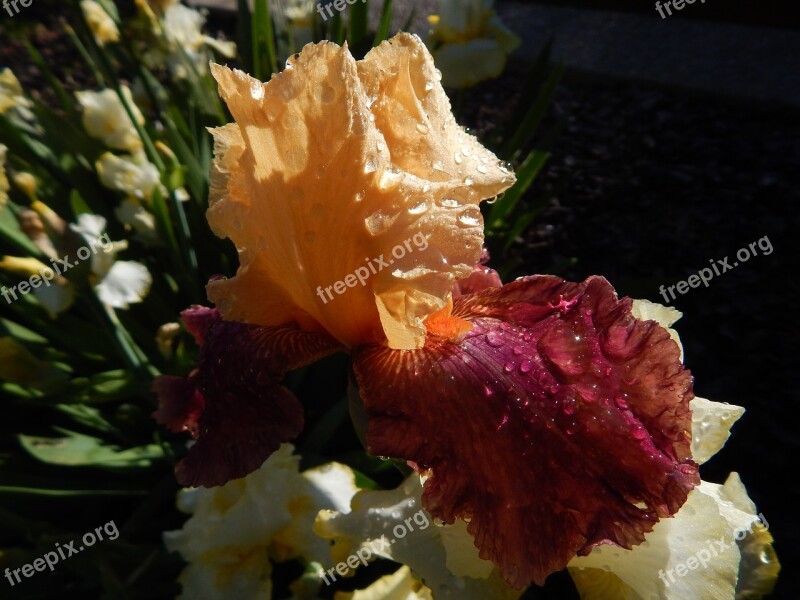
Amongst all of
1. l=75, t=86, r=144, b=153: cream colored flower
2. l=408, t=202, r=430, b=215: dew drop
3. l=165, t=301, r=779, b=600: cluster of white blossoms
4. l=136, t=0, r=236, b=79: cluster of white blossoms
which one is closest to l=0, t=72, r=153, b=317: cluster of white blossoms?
l=75, t=86, r=144, b=153: cream colored flower

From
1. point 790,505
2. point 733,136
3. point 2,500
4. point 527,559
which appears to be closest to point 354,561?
point 527,559

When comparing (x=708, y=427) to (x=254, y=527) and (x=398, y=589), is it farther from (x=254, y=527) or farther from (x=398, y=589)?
(x=254, y=527)

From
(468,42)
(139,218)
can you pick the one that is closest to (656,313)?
(139,218)

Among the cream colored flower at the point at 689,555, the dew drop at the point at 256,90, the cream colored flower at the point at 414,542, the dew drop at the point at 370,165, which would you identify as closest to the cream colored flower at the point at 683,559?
the cream colored flower at the point at 689,555

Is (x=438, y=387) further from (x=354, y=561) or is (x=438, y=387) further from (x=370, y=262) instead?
(x=354, y=561)

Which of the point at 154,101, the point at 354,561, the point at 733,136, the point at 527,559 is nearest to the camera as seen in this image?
the point at 527,559

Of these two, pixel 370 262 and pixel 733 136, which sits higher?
pixel 370 262
